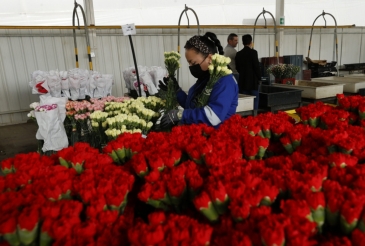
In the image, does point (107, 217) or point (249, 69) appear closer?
point (107, 217)

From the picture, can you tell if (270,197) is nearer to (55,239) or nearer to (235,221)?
(235,221)

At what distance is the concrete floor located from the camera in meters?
4.57

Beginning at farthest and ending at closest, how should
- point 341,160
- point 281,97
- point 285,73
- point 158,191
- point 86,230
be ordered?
point 285,73, point 281,97, point 341,160, point 158,191, point 86,230

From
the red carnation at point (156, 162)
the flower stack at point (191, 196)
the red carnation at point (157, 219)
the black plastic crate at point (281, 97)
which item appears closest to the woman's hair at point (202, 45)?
the flower stack at point (191, 196)

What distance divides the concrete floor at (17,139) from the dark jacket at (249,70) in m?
3.64

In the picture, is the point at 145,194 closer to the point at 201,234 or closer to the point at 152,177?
the point at 152,177

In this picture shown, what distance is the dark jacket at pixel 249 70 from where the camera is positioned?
221 inches

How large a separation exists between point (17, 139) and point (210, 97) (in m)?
4.25

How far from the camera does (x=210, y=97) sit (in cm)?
211

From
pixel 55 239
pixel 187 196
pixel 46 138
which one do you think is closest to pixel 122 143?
pixel 187 196

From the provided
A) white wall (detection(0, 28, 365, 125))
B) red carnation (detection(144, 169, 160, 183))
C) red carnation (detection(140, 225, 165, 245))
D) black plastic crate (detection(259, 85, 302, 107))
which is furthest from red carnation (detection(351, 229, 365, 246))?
white wall (detection(0, 28, 365, 125))

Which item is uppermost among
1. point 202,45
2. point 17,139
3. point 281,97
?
point 202,45

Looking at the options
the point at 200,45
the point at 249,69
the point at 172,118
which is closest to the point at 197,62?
the point at 200,45

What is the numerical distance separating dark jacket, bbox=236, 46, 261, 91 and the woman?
3370mm
